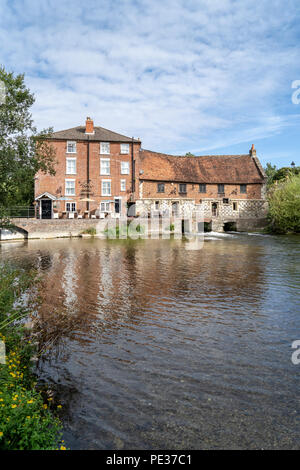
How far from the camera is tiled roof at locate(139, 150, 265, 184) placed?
148 feet

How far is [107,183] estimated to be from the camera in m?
40.8

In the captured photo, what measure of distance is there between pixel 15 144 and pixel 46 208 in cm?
2812

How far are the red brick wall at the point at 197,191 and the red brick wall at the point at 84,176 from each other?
137 inches

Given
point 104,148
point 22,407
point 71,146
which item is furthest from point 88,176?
point 22,407

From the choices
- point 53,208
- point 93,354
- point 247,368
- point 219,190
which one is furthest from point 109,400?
point 219,190

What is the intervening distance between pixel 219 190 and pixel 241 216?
5.19 metres

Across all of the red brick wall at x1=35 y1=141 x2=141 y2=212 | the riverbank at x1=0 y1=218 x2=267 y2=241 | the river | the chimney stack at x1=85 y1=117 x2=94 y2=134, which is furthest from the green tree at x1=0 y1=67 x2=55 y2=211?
the chimney stack at x1=85 y1=117 x2=94 y2=134

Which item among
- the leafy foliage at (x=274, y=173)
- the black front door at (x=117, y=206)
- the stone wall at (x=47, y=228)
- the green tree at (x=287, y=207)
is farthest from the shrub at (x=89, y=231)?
the leafy foliage at (x=274, y=173)

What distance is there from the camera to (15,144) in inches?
469

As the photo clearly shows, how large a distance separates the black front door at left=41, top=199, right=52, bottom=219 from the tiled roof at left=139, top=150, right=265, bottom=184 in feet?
43.2

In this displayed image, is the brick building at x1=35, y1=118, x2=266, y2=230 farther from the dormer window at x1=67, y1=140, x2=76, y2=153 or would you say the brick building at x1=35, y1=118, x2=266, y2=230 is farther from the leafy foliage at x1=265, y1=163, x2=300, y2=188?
the leafy foliage at x1=265, y1=163, x2=300, y2=188

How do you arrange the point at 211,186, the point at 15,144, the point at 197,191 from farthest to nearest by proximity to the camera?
the point at 211,186, the point at 197,191, the point at 15,144

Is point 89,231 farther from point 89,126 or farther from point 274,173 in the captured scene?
point 274,173
